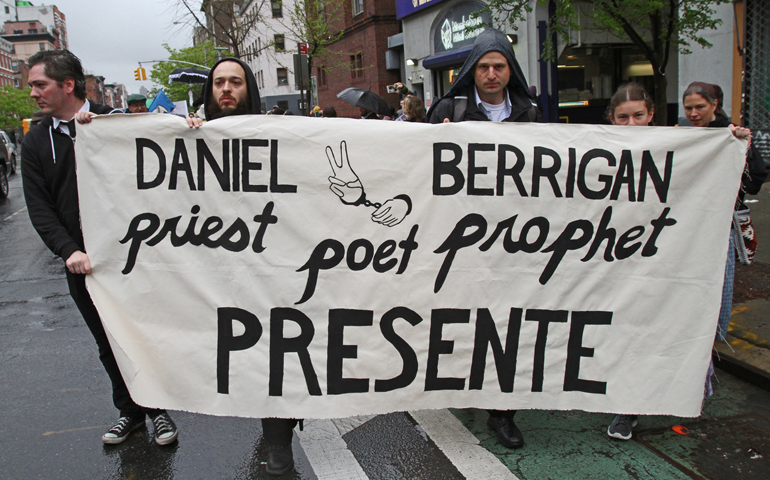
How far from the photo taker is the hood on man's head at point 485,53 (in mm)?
3211

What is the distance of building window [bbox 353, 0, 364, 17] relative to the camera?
1084 inches

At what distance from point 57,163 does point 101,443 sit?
1483 mm

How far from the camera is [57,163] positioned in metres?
3.00

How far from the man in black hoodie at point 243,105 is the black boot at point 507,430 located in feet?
3.43

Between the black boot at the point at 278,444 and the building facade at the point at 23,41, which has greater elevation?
the building facade at the point at 23,41

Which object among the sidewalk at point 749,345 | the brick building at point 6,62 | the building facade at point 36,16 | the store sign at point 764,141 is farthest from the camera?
the building facade at point 36,16

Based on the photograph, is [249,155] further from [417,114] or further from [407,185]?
[417,114]

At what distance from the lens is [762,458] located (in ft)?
9.61

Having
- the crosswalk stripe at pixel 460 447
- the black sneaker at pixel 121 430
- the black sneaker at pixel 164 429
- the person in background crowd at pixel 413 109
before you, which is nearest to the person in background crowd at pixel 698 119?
the crosswalk stripe at pixel 460 447

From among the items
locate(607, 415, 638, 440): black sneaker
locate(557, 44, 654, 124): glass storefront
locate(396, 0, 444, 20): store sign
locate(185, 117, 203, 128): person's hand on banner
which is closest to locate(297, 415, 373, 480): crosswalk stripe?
locate(607, 415, 638, 440): black sneaker

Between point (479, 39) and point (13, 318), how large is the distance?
495 centimetres

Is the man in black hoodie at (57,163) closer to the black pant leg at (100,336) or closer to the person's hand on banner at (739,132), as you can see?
the black pant leg at (100,336)

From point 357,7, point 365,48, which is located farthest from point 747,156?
point 357,7

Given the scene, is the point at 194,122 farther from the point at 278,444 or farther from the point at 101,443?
the point at 101,443
